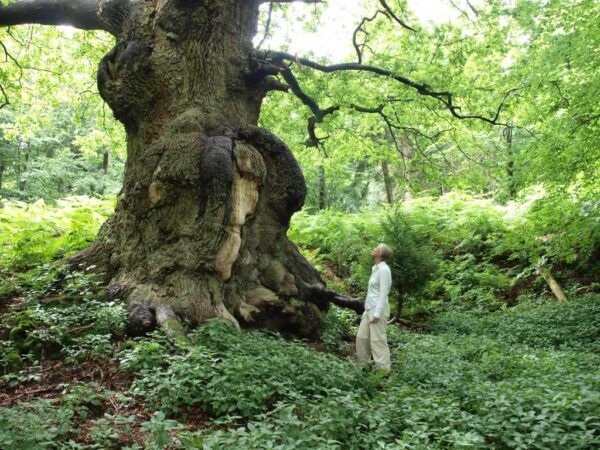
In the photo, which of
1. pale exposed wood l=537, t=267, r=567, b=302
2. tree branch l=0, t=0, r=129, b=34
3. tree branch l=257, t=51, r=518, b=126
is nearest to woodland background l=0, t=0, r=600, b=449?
pale exposed wood l=537, t=267, r=567, b=302

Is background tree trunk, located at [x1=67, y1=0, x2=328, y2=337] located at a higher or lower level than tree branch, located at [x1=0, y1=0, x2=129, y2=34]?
lower

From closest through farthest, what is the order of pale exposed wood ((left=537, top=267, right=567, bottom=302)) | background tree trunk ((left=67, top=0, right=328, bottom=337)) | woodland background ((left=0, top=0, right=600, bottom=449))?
1. woodland background ((left=0, top=0, right=600, bottom=449))
2. background tree trunk ((left=67, top=0, right=328, bottom=337))
3. pale exposed wood ((left=537, top=267, right=567, bottom=302))

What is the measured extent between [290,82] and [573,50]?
4721mm

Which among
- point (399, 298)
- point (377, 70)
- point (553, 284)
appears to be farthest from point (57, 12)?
point (553, 284)

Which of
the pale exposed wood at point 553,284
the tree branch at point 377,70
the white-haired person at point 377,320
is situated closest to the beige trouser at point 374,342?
the white-haired person at point 377,320

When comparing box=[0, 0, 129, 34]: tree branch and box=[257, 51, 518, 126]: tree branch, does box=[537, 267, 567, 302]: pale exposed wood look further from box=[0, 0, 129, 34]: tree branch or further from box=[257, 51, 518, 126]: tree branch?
box=[0, 0, 129, 34]: tree branch

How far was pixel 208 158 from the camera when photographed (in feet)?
20.4

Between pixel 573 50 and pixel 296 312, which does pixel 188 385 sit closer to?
pixel 296 312

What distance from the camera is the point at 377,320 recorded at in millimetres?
6781

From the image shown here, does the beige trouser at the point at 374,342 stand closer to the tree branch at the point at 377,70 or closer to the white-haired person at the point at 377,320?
the white-haired person at the point at 377,320

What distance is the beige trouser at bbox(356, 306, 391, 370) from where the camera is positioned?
6674 mm

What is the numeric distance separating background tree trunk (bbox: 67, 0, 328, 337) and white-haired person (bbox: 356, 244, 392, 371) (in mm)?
798

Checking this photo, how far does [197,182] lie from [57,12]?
455 cm

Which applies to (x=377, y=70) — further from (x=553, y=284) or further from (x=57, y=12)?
(x=553, y=284)
